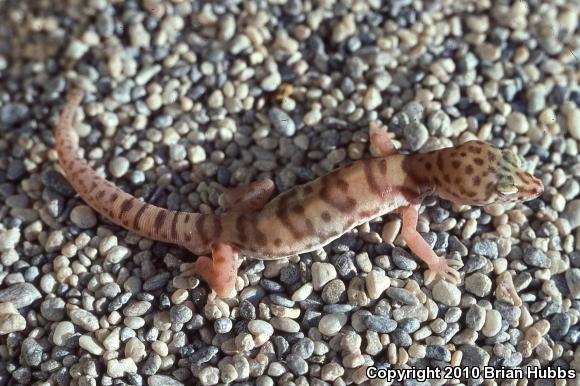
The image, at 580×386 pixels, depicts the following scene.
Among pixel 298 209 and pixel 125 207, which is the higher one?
pixel 298 209

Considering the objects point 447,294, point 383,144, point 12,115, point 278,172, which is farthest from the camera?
point 12,115

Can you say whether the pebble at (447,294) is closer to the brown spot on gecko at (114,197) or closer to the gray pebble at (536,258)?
the gray pebble at (536,258)

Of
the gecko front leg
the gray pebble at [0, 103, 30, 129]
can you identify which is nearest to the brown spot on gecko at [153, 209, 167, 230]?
the gecko front leg

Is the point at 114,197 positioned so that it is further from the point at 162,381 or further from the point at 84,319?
the point at 162,381

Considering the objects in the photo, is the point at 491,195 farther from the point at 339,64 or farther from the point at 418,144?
the point at 339,64

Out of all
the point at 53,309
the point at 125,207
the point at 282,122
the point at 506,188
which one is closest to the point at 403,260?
the point at 506,188

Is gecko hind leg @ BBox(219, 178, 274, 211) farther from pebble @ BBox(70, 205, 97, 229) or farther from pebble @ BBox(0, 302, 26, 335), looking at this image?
pebble @ BBox(0, 302, 26, 335)

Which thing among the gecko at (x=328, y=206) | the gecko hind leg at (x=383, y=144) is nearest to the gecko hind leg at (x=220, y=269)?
the gecko at (x=328, y=206)
